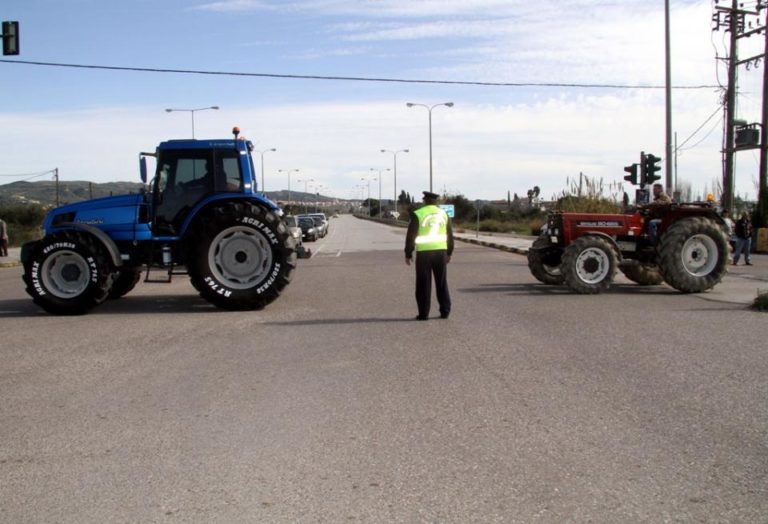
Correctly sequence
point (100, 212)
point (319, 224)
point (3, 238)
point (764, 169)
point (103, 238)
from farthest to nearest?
point (319, 224) → point (764, 169) → point (3, 238) → point (100, 212) → point (103, 238)

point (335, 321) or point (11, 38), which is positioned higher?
point (11, 38)

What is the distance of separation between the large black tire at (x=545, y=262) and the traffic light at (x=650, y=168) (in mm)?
8729

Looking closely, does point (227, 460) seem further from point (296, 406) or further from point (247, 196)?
point (247, 196)

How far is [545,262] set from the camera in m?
16.2

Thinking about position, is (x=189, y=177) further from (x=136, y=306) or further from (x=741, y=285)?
(x=741, y=285)

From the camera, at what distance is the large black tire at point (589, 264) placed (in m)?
14.5

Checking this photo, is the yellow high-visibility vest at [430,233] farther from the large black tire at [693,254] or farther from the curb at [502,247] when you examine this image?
the curb at [502,247]

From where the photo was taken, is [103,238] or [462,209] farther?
[462,209]

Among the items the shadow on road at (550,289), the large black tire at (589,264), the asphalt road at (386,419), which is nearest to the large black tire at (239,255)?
the asphalt road at (386,419)

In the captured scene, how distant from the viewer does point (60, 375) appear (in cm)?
782

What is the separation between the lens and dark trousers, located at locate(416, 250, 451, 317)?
11.3 m

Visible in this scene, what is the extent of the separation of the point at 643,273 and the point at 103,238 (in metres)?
10.5

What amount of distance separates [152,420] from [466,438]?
2463mm

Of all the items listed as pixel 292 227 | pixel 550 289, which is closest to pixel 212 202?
pixel 292 227
